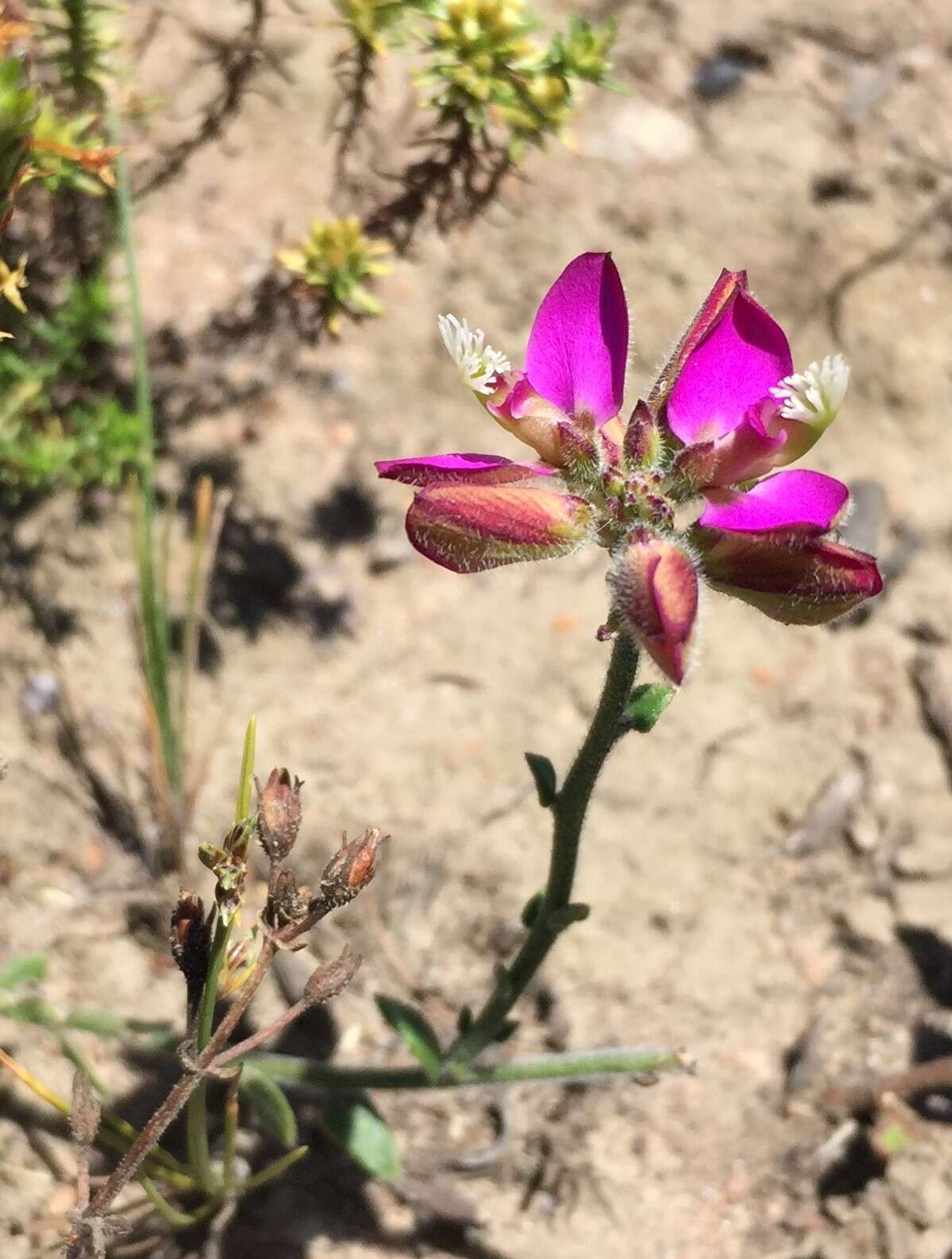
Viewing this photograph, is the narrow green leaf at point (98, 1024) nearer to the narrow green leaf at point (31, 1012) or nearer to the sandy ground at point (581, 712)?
the narrow green leaf at point (31, 1012)

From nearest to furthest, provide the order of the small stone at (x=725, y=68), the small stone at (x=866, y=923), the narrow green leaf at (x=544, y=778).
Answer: the narrow green leaf at (x=544, y=778)
the small stone at (x=866, y=923)
the small stone at (x=725, y=68)

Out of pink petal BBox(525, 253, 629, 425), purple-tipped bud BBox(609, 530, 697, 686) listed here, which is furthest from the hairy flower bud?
pink petal BBox(525, 253, 629, 425)

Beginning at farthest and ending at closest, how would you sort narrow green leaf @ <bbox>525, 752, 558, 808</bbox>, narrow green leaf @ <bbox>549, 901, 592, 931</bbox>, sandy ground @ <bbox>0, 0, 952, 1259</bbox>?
sandy ground @ <bbox>0, 0, 952, 1259</bbox> < narrow green leaf @ <bbox>549, 901, 592, 931</bbox> < narrow green leaf @ <bbox>525, 752, 558, 808</bbox>

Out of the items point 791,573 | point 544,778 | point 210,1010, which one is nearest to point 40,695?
point 210,1010

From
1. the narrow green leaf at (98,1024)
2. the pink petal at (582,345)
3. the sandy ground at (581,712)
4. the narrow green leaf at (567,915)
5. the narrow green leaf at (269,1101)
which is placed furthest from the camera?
the sandy ground at (581,712)

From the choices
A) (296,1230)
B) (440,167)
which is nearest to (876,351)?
(440,167)

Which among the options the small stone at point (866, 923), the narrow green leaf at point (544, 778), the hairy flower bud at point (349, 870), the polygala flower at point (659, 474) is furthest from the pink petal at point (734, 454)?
the small stone at point (866, 923)

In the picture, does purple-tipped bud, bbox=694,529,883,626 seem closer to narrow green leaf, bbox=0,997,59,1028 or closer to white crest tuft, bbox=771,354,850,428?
white crest tuft, bbox=771,354,850,428
